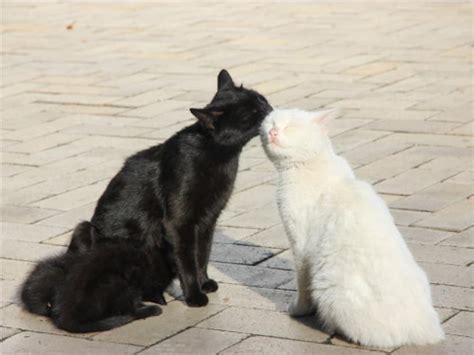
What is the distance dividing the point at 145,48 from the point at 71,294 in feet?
23.6

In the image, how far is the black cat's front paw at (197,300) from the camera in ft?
16.2

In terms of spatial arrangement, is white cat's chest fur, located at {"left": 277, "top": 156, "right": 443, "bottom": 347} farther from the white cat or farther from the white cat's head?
the white cat's head

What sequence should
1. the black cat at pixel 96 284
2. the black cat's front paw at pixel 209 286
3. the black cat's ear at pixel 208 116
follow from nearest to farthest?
the black cat at pixel 96 284
the black cat's ear at pixel 208 116
the black cat's front paw at pixel 209 286

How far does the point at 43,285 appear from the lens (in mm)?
4871

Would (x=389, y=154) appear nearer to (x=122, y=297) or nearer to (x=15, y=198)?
(x=15, y=198)

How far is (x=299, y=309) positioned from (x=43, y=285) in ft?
3.77

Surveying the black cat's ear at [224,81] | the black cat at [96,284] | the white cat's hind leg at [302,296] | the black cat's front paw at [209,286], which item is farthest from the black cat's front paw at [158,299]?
the black cat's ear at [224,81]

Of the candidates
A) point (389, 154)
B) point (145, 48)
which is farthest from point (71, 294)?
point (145, 48)

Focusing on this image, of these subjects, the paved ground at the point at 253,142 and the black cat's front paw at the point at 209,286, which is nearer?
the paved ground at the point at 253,142

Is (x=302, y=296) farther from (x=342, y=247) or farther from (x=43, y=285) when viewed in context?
(x=43, y=285)

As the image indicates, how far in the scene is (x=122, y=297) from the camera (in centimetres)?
475

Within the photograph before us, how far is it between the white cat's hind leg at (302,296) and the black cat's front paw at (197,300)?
0.41 metres

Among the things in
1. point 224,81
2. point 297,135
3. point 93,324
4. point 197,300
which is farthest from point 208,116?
point 93,324

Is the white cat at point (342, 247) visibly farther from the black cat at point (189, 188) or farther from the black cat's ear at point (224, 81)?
the black cat's ear at point (224, 81)
